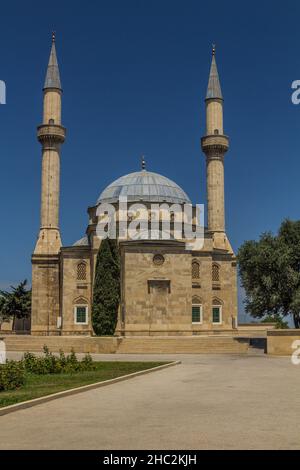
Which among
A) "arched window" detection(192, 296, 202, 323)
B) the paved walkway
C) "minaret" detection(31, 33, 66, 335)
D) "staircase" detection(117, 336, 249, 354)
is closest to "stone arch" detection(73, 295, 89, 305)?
"minaret" detection(31, 33, 66, 335)

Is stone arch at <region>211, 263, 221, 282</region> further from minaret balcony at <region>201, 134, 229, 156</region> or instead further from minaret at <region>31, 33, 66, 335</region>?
minaret at <region>31, 33, 66, 335</region>

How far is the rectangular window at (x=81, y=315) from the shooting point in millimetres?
36631

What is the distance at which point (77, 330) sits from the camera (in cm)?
3638

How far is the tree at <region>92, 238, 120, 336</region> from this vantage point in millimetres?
33125

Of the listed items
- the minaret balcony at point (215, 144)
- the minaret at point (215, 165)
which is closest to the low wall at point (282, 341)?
the minaret at point (215, 165)

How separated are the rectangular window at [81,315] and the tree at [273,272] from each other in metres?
11.3

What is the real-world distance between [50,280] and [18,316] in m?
9.36

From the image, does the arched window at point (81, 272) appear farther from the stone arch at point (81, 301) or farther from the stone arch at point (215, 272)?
the stone arch at point (215, 272)

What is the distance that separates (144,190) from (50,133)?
7.96m

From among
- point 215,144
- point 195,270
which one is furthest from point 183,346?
point 215,144

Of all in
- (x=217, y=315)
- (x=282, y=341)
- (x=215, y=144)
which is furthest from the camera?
(x=215, y=144)

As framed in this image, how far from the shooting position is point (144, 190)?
42.2m

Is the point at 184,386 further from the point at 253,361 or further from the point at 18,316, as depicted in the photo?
the point at 18,316

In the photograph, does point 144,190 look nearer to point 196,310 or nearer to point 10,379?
point 196,310
